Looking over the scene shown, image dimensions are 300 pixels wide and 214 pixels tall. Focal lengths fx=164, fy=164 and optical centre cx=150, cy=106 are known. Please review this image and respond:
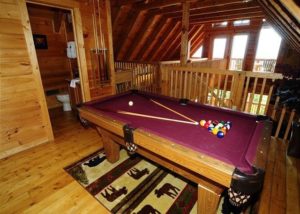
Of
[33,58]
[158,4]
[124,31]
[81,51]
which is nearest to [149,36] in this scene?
[124,31]

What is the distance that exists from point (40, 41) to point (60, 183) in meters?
3.76

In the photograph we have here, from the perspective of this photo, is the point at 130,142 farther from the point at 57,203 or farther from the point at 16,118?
the point at 16,118

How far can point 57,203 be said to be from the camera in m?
1.74

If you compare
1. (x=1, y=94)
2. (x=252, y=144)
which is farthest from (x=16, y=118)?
(x=252, y=144)

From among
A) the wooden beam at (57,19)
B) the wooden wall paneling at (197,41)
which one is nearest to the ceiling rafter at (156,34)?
the wooden beam at (57,19)

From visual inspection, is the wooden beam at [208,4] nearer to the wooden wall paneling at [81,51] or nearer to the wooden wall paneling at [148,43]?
the wooden wall paneling at [148,43]

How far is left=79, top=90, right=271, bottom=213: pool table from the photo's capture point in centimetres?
103

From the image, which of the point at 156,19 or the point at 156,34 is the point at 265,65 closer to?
the point at 156,34

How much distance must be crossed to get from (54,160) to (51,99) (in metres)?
2.84

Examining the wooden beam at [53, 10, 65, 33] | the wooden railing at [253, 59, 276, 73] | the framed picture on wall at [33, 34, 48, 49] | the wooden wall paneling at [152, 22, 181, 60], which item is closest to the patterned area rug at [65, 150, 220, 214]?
the framed picture on wall at [33, 34, 48, 49]

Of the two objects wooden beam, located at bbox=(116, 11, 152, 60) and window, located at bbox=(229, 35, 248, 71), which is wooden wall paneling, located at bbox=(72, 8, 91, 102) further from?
window, located at bbox=(229, 35, 248, 71)

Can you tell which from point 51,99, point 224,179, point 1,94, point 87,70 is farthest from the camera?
point 51,99

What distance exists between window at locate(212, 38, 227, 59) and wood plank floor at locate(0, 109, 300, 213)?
7609 mm

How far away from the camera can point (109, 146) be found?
224 centimetres
